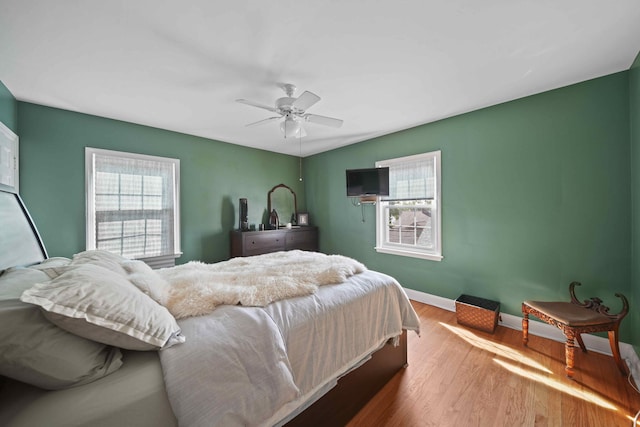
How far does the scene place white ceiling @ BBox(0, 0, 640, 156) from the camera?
140cm

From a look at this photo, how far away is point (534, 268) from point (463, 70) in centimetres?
209

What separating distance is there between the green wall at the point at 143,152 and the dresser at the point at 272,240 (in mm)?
370

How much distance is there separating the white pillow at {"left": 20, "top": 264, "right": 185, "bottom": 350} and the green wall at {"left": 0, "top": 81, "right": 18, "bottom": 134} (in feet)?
8.19

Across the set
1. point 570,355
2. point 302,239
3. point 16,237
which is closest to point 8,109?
point 16,237

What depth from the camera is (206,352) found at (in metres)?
0.92

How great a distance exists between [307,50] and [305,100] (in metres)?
0.35

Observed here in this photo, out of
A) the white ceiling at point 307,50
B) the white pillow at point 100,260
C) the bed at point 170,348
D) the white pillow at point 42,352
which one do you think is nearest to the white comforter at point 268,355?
the bed at point 170,348

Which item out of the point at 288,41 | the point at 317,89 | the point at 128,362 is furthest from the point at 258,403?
the point at 317,89

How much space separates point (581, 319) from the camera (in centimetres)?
Result: 184

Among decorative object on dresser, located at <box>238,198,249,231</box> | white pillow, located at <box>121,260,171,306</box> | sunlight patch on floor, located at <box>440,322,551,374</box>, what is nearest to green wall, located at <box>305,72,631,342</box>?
sunlight patch on floor, located at <box>440,322,551,374</box>

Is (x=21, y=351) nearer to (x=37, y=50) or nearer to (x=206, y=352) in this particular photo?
(x=206, y=352)

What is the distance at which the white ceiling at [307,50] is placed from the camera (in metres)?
1.40

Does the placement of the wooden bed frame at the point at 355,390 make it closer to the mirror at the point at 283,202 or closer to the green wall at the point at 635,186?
the green wall at the point at 635,186

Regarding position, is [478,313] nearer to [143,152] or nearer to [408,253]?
[408,253]
